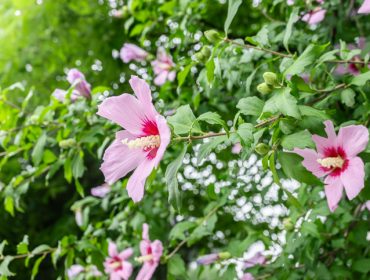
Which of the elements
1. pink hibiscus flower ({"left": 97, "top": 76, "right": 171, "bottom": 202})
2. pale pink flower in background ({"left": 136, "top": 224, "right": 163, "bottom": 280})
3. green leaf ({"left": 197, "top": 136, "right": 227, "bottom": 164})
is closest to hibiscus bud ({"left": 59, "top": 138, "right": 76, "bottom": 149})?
pale pink flower in background ({"left": 136, "top": 224, "right": 163, "bottom": 280})

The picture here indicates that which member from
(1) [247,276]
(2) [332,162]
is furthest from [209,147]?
(1) [247,276]

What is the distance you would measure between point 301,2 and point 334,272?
75 centimetres

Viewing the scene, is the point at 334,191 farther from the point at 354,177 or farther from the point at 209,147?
the point at 209,147

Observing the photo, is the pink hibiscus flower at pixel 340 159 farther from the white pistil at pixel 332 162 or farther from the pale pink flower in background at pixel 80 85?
the pale pink flower in background at pixel 80 85

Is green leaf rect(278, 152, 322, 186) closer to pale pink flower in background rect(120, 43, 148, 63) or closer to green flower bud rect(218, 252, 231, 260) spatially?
green flower bud rect(218, 252, 231, 260)

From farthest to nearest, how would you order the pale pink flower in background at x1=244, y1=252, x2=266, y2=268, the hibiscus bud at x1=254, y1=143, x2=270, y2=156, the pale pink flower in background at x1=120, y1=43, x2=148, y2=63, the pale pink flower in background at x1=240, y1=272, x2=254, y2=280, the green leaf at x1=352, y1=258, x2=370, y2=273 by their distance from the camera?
the pale pink flower in background at x1=120, y1=43, x2=148, y2=63 → the pale pink flower in background at x1=244, y1=252, x2=266, y2=268 → the pale pink flower in background at x1=240, y1=272, x2=254, y2=280 → the green leaf at x1=352, y1=258, x2=370, y2=273 → the hibiscus bud at x1=254, y1=143, x2=270, y2=156

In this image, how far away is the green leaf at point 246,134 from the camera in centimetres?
83

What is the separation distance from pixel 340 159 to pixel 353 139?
43mm

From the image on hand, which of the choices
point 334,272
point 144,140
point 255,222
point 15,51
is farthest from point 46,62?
point 144,140

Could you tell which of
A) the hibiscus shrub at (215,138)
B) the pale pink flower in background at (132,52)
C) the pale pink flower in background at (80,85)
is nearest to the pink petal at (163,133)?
the hibiscus shrub at (215,138)

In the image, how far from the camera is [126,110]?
89cm

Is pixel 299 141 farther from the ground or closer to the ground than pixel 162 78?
farther from the ground

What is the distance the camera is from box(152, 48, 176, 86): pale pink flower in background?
1.77 metres

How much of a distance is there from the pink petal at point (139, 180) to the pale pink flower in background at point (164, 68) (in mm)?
924
